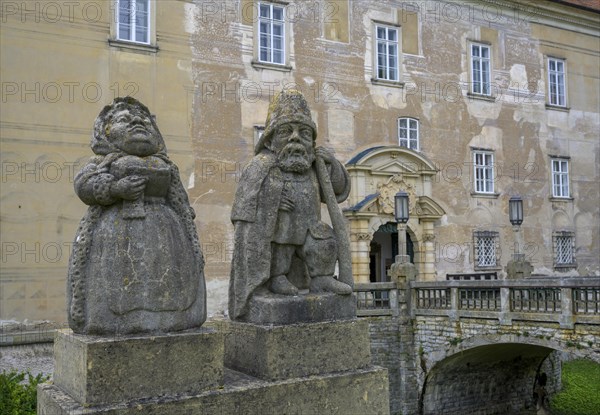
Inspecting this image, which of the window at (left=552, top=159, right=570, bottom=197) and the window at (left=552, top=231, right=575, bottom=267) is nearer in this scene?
the window at (left=552, top=231, right=575, bottom=267)

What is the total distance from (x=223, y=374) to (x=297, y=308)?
0.70 m

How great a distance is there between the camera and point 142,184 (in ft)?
13.5

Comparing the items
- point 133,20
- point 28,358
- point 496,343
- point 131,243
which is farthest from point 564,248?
point 131,243

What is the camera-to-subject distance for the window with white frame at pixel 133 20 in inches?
640

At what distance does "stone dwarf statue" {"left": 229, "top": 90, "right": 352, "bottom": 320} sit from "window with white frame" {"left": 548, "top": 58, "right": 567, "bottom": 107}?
2144cm

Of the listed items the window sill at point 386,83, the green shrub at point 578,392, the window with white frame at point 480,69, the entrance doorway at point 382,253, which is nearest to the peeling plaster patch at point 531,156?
the window with white frame at point 480,69

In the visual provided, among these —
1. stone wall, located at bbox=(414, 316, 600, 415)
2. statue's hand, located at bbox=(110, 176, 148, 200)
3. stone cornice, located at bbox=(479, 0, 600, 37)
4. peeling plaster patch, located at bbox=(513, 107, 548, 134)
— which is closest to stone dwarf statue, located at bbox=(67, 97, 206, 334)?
statue's hand, located at bbox=(110, 176, 148, 200)

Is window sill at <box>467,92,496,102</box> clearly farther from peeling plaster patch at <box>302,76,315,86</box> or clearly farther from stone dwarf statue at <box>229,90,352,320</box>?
stone dwarf statue at <box>229,90,352,320</box>

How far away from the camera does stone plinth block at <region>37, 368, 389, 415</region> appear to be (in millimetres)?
3727

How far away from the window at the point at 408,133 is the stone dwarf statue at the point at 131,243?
16.9 metres

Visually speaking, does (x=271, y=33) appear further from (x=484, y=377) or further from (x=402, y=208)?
(x=484, y=377)

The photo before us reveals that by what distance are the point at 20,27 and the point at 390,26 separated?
35.9 feet

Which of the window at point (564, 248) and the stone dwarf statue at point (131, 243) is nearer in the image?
the stone dwarf statue at point (131, 243)

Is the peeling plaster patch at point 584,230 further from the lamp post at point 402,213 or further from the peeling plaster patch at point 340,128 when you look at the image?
the lamp post at point 402,213
